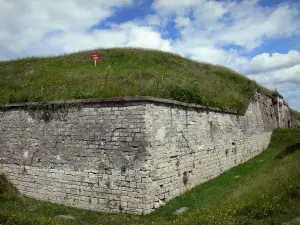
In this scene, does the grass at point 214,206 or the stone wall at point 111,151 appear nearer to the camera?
the grass at point 214,206

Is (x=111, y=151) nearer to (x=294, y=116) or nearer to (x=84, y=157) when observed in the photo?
(x=84, y=157)

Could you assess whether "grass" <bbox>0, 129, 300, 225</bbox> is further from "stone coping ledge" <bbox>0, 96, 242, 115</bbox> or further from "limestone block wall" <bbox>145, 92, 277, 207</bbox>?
"stone coping ledge" <bbox>0, 96, 242, 115</bbox>

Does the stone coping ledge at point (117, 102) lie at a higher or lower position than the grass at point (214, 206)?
higher

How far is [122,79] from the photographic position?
13.5 metres

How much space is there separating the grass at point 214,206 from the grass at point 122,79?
371 centimetres

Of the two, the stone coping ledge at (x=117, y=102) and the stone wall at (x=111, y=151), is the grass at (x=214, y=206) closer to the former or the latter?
the stone wall at (x=111, y=151)

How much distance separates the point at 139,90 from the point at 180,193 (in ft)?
13.4

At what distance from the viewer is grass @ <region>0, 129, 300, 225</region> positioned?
21.8 feet

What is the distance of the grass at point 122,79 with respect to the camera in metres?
11.4

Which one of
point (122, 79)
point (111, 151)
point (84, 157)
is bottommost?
point (84, 157)

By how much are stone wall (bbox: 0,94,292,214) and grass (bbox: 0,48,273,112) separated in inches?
24.6

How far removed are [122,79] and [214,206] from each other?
7.20 m

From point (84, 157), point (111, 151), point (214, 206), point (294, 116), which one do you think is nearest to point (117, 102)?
point (111, 151)

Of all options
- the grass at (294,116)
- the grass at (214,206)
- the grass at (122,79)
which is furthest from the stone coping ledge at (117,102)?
the grass at (294,116)
